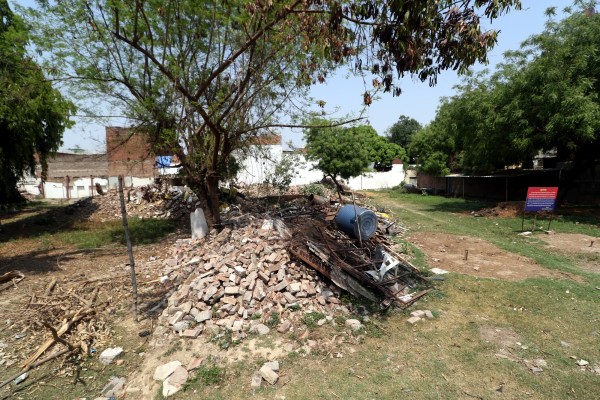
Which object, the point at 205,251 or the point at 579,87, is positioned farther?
the point at 579,87

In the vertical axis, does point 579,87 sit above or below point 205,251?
above

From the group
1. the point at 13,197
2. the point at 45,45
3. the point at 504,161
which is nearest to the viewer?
the point at 45,45

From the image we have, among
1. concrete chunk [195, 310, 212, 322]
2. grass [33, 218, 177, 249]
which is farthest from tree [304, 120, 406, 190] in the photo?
concrete chunk [195, 310, 212, 322]

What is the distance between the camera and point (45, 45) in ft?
23.5

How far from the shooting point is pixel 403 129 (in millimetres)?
52781

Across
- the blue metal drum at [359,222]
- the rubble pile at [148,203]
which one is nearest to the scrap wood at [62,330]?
the blue metal drum at [359,222]

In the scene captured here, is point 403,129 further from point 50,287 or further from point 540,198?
point 50,287

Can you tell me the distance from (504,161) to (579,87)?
450cm

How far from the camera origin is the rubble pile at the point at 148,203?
46.6 ft

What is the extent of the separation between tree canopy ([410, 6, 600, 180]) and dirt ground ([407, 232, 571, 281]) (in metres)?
5.55

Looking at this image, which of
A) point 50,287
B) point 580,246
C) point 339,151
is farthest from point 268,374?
point 339,151

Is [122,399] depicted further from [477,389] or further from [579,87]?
[579,87]

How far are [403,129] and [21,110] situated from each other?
49.8m

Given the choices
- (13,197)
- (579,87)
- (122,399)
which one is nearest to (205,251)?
(122,399)
